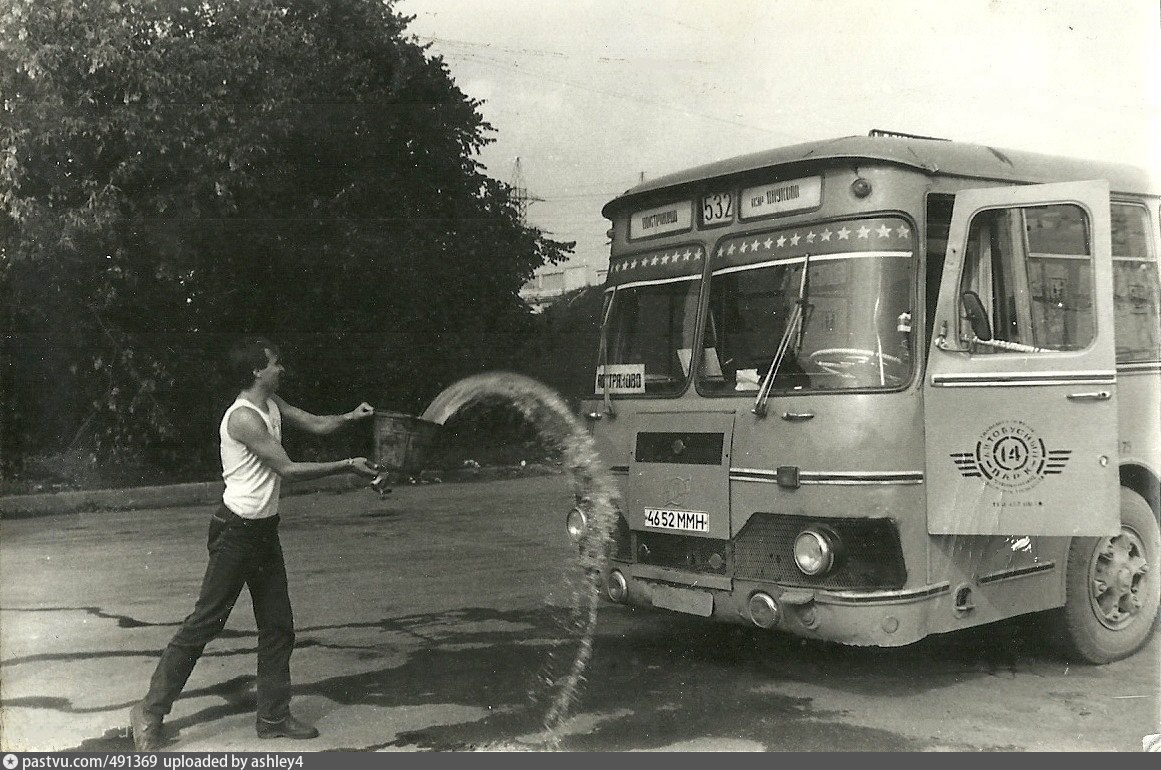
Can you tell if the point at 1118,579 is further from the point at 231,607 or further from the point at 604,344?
the point at 231,607

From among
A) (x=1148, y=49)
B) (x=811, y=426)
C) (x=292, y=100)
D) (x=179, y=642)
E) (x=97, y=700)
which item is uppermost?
(x=292, y=100)

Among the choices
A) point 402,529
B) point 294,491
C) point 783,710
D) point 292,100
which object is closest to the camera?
point 783,710

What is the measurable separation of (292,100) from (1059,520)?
12.7 m

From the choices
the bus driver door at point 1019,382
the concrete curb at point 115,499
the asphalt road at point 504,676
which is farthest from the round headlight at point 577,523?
the concrete curb at point 115,499

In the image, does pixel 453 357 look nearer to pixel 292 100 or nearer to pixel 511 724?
pixel 292 100

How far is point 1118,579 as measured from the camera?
6160mm

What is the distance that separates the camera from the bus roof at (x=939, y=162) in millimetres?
5480

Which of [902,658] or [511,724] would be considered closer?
[511,724]

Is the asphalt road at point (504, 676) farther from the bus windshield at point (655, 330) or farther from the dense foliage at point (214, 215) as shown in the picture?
the dense foliage at point (214, 215)

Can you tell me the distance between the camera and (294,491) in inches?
625

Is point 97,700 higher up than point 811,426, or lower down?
lower down

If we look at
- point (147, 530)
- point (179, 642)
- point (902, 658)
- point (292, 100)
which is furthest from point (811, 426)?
point (292, 100)

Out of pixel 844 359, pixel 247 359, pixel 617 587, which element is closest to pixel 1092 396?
pixel 844 359

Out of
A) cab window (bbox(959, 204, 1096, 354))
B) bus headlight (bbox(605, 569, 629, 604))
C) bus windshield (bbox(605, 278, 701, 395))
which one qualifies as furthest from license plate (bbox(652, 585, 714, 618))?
cab window (bbox(959, 204, 1096, 354))
